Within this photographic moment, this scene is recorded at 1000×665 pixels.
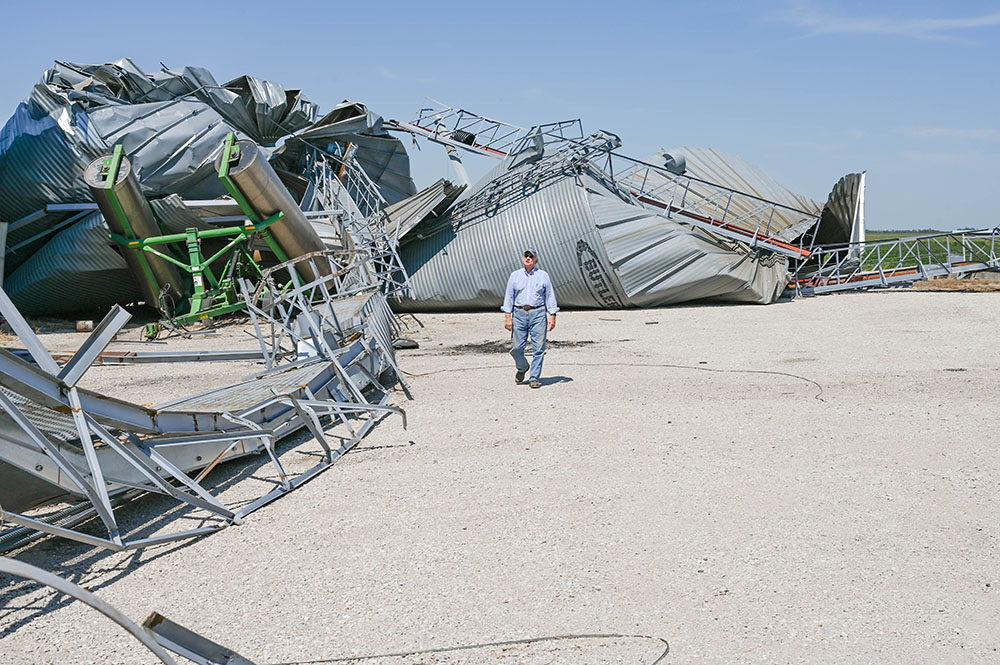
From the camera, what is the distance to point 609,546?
4.66 meters

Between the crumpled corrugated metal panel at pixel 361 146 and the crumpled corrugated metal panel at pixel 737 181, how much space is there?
6.19m

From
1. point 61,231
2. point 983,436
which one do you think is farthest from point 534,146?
point 983,436

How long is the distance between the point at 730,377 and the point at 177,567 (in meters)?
6.52

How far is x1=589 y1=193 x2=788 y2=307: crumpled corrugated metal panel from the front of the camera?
17.0 m

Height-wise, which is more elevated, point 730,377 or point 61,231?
point 61,231

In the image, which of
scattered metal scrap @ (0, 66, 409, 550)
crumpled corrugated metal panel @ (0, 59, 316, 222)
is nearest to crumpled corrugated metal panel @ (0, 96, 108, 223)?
crumpled corrugated metal panel @ (0, 59, 316, 222)

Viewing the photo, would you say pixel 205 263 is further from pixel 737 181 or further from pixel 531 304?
pixel 737 181

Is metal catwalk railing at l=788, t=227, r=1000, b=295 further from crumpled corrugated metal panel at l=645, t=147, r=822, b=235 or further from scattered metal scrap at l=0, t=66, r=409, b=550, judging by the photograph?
scattered metal scrap at l=0, t=66, r=409, b=550

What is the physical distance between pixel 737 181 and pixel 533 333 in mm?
14612

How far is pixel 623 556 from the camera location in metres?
4.50

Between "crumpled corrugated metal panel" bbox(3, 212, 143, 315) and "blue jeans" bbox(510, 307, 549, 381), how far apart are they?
1046 centimetres

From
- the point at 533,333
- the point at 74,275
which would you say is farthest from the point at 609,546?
the point at 74,275

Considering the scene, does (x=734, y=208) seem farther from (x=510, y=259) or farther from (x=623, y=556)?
(x=623, y=556)

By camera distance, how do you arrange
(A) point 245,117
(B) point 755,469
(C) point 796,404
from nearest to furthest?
(B) point 755,469
(C) point 796,404
(A) point 245,117
